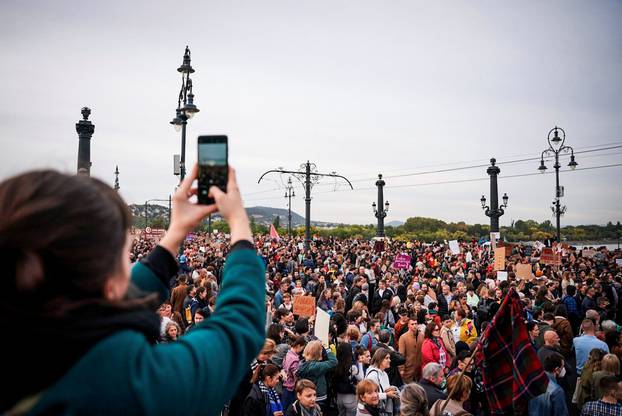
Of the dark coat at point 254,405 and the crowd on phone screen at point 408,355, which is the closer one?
the dark coat at point 254,405

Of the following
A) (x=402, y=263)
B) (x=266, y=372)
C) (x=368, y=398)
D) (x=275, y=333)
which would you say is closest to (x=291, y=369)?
(x=275, y=333)

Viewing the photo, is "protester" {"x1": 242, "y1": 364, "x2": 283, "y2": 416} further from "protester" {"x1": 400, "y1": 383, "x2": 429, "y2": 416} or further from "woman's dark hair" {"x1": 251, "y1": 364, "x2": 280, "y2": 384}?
"protester" {"x1": 400, "y1": 383, "x2": 429, "y2": 416}

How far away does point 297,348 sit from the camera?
7172mm

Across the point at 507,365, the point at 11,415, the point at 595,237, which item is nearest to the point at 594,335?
the point at 507,365

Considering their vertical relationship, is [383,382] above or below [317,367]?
below

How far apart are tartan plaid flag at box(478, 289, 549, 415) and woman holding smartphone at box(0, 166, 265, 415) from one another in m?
3.86

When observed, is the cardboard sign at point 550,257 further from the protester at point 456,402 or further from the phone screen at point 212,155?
the phone screen at point 212,155

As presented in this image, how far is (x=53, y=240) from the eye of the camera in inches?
38.5

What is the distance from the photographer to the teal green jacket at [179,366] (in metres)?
0.96

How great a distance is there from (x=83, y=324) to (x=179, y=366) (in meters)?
0.22

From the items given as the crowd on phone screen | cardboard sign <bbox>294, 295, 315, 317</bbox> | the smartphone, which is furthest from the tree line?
the smartphone

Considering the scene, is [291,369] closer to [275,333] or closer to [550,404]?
[275,333]

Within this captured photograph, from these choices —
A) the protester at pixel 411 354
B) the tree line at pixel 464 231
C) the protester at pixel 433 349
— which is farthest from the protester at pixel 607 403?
the tree line at pixel 464 231

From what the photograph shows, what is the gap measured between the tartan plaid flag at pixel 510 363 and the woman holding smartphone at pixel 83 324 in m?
3.86
